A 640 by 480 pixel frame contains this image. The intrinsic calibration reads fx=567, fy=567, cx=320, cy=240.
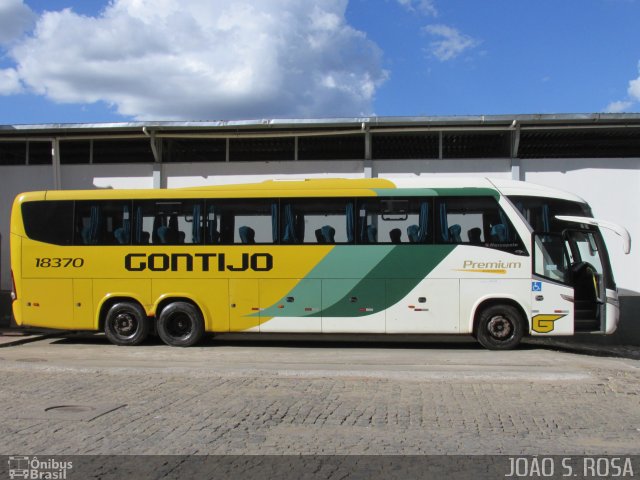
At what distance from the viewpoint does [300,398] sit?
7.01 metres

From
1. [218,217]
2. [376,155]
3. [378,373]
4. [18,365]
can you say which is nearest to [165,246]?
[218,217]

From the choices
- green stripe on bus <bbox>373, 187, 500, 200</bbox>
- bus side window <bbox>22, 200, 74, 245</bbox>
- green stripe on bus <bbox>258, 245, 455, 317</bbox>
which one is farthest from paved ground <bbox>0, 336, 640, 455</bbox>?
green stripe on bus <bbox>373, 187, 500, 200</bbox>

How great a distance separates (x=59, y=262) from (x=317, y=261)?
5.58 meters

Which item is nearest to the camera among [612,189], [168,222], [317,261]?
[317,261]

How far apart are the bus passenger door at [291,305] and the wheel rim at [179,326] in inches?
65.8

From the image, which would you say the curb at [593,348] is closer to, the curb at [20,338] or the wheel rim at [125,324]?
the wheel rim at [125,324]

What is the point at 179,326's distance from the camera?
481 inches

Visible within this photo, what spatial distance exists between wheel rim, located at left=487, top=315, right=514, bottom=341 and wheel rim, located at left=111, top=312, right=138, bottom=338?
7.47m

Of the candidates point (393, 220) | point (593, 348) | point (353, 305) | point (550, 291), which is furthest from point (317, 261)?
point (593, 348)

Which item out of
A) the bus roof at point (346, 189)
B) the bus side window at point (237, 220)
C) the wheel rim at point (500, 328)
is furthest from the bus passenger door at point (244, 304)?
the wheel rim at point (500, 328)

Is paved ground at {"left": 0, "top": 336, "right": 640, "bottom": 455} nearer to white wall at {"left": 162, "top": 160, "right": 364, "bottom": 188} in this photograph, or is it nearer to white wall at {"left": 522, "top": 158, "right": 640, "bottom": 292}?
white wall at {"left": 522, "top": 158, "right": 640, "bottom": 292}

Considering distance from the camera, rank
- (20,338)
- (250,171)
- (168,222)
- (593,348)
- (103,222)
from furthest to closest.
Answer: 1. (250,171)
2. (20,338)
3. (593,348)
4. (103,222)
5. (168,222)

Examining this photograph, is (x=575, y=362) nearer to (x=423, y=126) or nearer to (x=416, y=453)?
(x=416, y=453)

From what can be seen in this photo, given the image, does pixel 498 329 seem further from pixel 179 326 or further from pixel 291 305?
pixel 179 326
